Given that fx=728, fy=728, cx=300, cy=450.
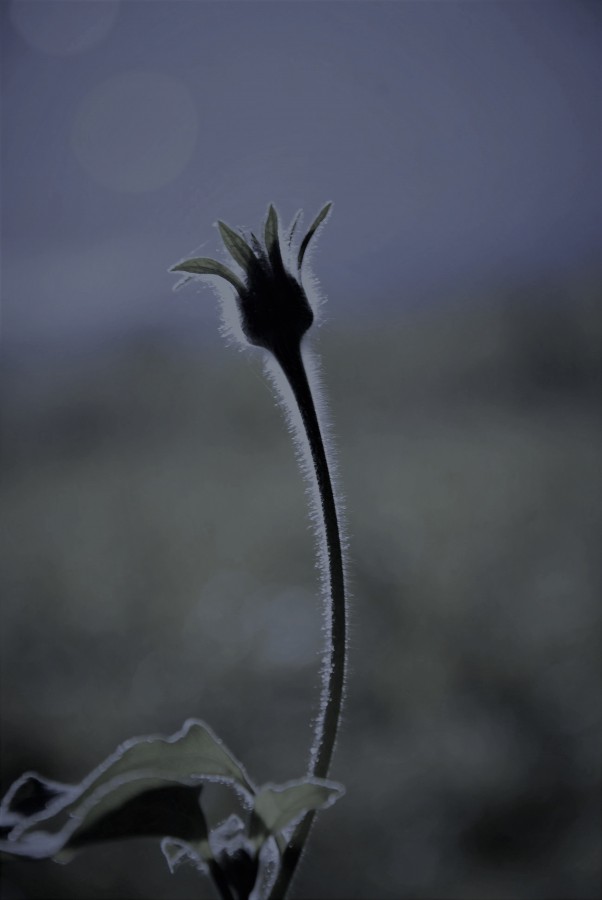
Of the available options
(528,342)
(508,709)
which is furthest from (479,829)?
(528,342)

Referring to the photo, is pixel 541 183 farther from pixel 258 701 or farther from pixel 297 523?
pixel 258 701

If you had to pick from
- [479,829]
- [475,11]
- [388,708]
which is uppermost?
[475,11]

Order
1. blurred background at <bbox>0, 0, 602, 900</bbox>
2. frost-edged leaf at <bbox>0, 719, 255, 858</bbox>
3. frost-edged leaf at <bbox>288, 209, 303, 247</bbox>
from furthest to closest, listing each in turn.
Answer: blurred background at <bbox>0, 0, 602, 900</bbox>, frost-edged leaf at <bbox>288, 209, 303, 247</bbox>, frost-edged leaf at <bbox>0, 719, 255, 858</bbox>

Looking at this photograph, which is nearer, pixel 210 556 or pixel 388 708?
pixel 388 708

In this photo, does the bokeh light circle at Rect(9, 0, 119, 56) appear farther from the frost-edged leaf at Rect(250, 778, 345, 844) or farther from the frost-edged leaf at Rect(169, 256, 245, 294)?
the frost-edged leaf at Rect(250, 778, 345, 844)

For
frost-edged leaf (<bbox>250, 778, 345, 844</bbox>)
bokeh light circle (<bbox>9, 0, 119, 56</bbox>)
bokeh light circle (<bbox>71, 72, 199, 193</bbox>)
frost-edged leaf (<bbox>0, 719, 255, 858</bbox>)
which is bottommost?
frost-edged leaf (<bbox>250, 778, 345, 844</bbox>)

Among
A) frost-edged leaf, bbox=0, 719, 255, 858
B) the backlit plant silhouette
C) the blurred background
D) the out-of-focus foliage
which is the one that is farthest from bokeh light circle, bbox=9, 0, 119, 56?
frost-edged leaf, bbox=0, 719, 255, 858
